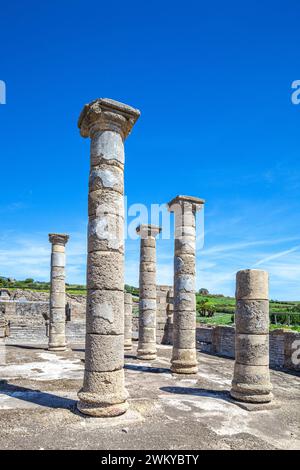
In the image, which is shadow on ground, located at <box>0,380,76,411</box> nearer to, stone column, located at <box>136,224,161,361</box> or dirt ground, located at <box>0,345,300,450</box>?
dirt ground, located at <box>0,345,300,450</box>

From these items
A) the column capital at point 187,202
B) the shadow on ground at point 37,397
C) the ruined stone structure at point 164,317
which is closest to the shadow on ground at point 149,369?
the shadow on ground at point 37,397

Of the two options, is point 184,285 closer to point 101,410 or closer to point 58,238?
point 101,410

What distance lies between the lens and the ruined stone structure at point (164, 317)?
21.8 meters

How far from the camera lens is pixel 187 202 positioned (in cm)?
1262

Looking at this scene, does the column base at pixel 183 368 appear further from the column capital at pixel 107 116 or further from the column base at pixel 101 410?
the column capital at pixel 107 116

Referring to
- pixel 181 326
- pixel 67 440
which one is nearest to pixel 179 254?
pixel 181 326

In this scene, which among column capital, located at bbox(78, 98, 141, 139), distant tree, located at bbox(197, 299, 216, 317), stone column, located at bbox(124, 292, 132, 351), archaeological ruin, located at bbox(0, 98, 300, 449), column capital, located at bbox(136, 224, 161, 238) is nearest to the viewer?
archaeological ruin, located at bbox(0, 98, 300, 449)

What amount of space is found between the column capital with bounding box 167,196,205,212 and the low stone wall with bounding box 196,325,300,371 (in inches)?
218

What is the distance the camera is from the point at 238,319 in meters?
9.11

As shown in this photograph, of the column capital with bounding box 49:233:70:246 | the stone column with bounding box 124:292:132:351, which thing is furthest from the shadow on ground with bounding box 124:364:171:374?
the column capital with bounding box 49:233:70:246

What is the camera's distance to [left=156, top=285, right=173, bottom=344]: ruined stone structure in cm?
2180

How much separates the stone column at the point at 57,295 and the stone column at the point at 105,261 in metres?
10.5

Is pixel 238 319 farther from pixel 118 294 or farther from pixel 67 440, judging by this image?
pixel 67 440

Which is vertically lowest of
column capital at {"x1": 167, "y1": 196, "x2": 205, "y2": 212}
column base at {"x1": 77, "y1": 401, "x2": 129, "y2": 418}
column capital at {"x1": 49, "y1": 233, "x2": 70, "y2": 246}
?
column base at {"x1": 77, "y1": 401, "x2": 129, "y2": 418}
